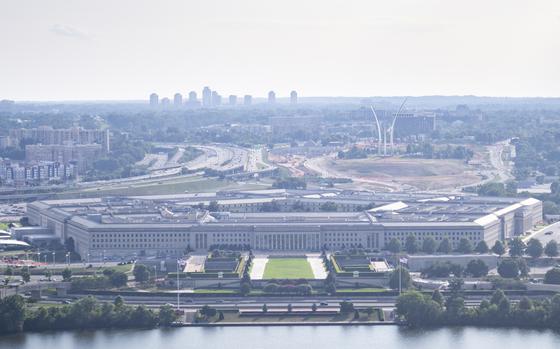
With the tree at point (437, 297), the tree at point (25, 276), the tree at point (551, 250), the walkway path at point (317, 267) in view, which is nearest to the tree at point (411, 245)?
the walkway path at point (317, 267)

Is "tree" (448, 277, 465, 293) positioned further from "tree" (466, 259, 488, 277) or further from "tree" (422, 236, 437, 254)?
"tree" (422, 236, 437, 254)

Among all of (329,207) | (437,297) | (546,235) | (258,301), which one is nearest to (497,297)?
(437,297)

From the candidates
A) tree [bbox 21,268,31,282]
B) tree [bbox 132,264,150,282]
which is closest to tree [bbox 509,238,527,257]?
tree [bbox 132,264,150,282]

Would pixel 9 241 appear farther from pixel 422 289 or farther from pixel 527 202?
pixel 527 202

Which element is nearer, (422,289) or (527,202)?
(422,289)

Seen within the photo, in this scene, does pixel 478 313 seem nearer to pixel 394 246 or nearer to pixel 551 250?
pixel 394 246

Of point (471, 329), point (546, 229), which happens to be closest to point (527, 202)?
point (546, 229)
